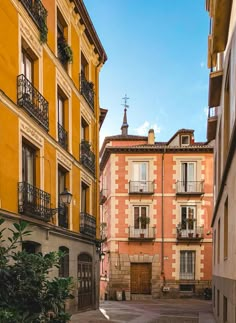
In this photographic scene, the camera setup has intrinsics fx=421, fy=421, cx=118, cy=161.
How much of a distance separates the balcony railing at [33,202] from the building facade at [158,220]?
1754cm

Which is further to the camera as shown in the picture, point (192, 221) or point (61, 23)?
point (192, 221)

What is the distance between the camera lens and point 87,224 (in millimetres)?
17125

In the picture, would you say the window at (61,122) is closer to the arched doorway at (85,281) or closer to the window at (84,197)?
the window at (84,197)

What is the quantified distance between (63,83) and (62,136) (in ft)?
6.00

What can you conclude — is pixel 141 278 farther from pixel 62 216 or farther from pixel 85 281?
pixel 62 216

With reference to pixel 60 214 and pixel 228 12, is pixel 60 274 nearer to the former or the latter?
pixel 60 214

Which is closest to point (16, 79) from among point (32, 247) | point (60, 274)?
point (32, 247)

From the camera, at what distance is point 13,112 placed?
10172 millimetres

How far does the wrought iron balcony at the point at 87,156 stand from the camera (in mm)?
16875

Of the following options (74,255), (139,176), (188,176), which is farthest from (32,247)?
(188,176)

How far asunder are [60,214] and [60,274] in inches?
78.2

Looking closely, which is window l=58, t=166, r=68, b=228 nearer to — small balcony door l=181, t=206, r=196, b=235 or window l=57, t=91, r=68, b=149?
window l=57, t=91, r=68, b=149

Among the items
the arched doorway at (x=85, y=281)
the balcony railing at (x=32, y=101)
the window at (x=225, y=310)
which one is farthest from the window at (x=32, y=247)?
the window at (x=225, y=310)

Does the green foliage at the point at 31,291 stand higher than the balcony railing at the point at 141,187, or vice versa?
the balcony railing at the point at 141,187
